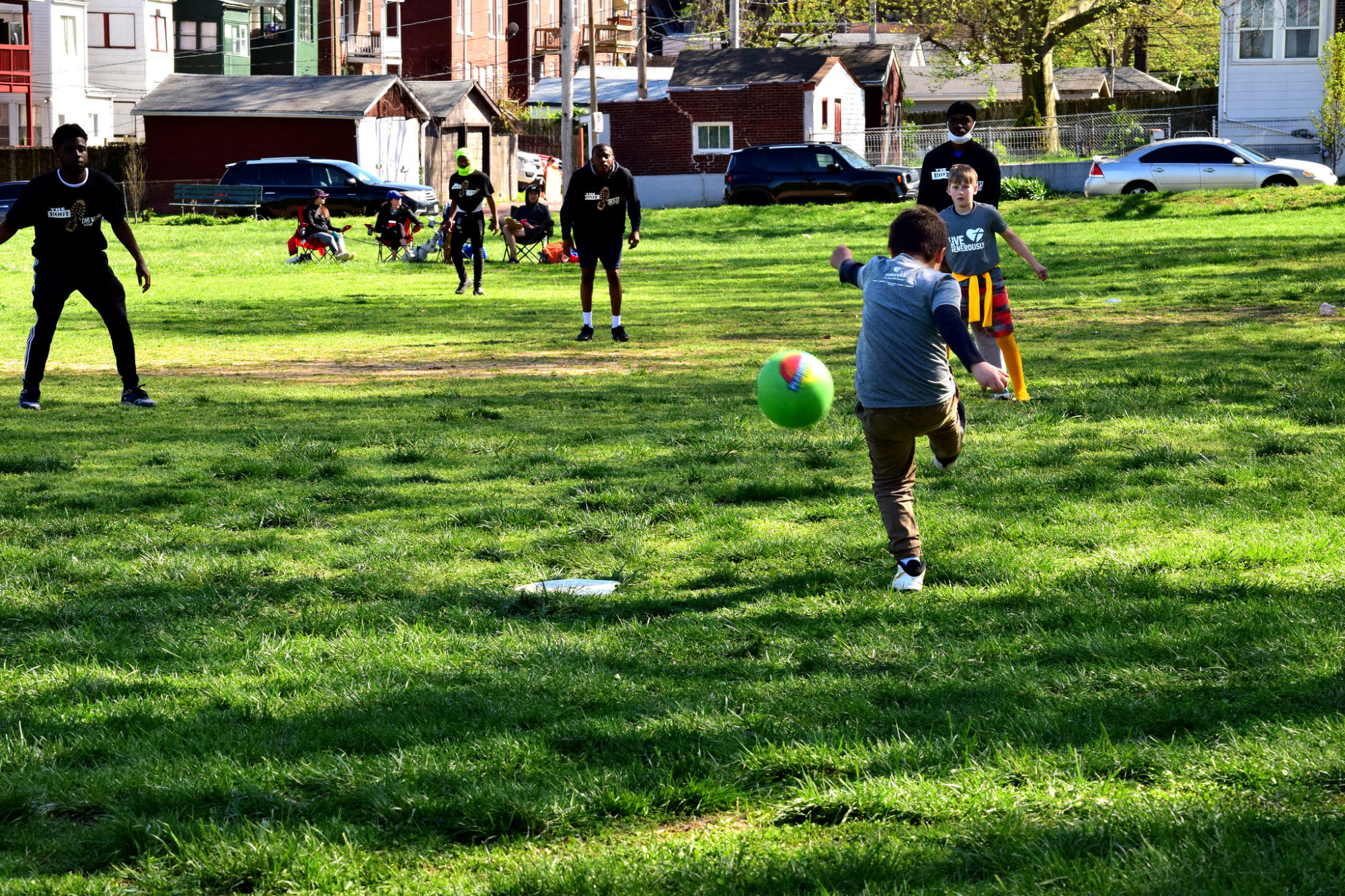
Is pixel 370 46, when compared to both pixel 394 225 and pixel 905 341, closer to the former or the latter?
pixel 394 225

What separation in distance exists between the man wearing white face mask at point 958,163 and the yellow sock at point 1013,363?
100cm

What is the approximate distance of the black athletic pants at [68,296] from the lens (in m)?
10.5

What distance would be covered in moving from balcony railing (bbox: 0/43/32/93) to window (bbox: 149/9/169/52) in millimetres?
7693

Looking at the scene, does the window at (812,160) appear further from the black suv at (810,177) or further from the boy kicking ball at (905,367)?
the boy kicking ball at (905,367)

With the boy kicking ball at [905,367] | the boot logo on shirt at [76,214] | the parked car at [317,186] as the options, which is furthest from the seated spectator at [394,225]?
the boy kicking ball at [905,367]

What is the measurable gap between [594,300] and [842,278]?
13621 mm

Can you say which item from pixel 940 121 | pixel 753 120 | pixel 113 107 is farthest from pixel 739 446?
pixel 113 107

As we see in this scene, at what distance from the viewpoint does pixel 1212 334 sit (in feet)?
45.5

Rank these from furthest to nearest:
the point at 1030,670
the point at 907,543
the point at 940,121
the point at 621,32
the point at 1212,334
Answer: the point at 621,32, the point at 940,121, the point at 1212,334, the point at 907,543, the point at 1030,670

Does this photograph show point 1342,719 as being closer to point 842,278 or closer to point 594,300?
point 842,278

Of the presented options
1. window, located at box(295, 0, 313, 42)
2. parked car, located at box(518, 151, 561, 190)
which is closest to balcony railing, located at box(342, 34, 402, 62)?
window, located at box(295, 0, 313, 42)

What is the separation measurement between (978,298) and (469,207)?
458 inches

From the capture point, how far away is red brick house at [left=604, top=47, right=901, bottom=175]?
48844 mm

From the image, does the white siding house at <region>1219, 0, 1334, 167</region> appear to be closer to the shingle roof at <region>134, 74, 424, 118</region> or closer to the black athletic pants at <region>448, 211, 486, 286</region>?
the black athletic pants at <region>448, 211, 486, 286</region>
